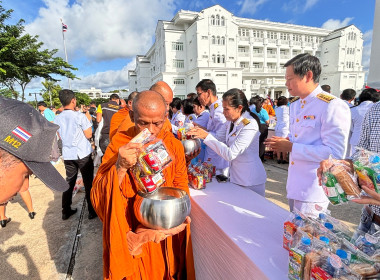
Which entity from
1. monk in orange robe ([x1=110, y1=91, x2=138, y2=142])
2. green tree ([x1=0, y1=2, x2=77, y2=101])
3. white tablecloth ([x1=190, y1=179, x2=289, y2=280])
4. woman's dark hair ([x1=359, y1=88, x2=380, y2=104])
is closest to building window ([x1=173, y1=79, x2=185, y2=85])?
green tree ([x1=0, y1=2, x2=77, y2=101])

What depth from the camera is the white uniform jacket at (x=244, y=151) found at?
92.0 inches

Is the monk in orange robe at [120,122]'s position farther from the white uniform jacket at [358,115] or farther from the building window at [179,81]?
the building window at [179,81]

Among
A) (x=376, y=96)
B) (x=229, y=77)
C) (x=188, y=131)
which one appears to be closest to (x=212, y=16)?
(x=229, y=77)

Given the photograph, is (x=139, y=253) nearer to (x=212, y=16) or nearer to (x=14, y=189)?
(x=14, y=189)

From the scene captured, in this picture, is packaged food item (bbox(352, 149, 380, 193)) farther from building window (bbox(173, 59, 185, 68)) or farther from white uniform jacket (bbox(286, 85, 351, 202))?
building window (bbox(173, 59, 185, 68))

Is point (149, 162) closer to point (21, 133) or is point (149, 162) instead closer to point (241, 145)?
point (21, 133)

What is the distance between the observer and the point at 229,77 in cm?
3434

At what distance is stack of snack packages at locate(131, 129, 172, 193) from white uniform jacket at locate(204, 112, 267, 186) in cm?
119

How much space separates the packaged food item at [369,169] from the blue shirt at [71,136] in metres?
4.08

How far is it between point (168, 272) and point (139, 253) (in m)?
0.38

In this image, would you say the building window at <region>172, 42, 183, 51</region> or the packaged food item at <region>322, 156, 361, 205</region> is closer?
the packaged food item at <region>322, 156, 361, 205</region>

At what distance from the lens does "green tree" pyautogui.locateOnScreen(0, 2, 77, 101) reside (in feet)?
43.1

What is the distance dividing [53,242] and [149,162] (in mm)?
3131

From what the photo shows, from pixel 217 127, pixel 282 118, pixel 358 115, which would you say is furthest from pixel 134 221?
pixel 282 118
